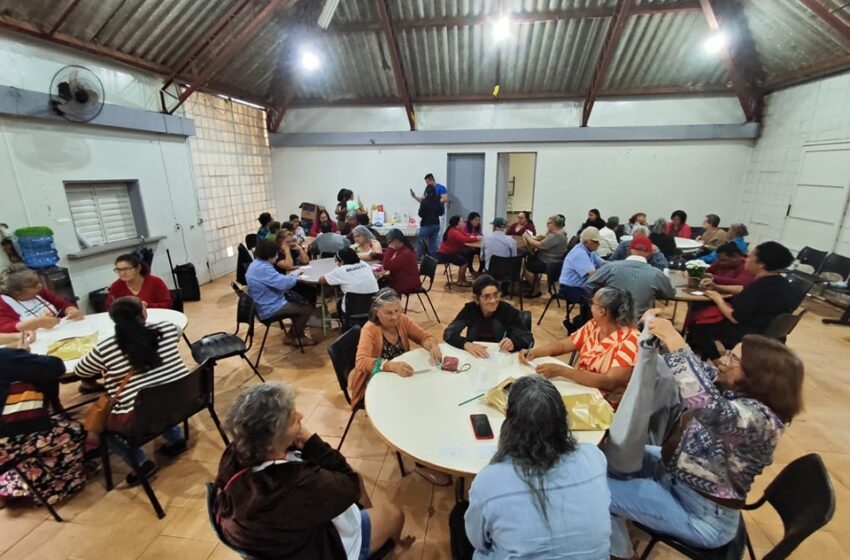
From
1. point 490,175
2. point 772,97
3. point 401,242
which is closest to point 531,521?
point 401,242

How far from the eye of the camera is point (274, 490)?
1268 millimetres

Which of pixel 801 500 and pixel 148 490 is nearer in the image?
pixel 801 500

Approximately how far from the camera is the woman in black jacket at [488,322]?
2740 millimetres

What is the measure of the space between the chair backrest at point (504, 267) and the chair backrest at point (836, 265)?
421cm

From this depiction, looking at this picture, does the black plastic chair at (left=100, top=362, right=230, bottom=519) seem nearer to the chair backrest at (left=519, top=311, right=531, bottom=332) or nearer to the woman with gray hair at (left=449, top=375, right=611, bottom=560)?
the woman with gray hair at (left=449, top=375, right=611, bottom=560)

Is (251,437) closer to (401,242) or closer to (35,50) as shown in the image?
(401,242)

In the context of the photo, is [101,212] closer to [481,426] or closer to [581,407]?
[481,426]

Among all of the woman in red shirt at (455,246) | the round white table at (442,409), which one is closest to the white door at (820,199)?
the woman in red shirt at (455,246)

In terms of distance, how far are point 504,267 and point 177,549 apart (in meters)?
4.20

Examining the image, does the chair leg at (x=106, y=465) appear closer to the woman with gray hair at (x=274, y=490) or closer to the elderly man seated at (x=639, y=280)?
the woman with gray hair at (x=274, y=490)

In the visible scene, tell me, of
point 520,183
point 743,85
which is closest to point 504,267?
point 743,85

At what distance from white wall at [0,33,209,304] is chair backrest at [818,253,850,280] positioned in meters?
9.42

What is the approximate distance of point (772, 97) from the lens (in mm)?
6984

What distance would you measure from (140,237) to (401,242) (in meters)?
3.90
